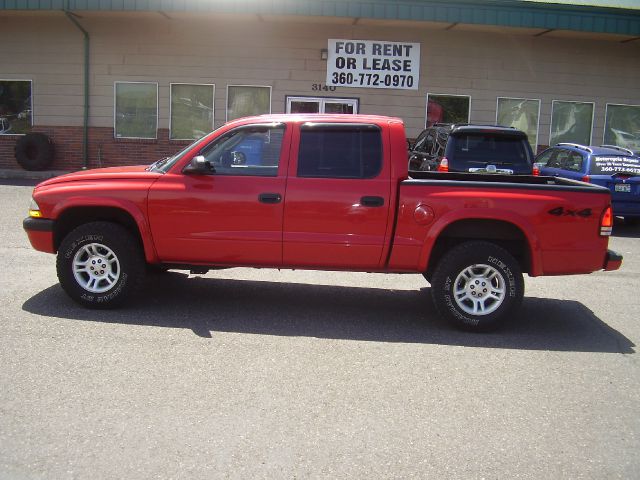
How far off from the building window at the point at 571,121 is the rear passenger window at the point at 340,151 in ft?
43.1

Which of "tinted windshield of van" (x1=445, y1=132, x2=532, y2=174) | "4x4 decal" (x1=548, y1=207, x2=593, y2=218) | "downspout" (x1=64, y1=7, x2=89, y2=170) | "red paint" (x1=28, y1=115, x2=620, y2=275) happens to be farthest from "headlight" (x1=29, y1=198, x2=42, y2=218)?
"downspout" (x1=64, y1=7, x2=89, y2=170)

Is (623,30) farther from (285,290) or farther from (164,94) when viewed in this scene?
(285,290)

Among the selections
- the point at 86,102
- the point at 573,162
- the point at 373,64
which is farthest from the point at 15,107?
the point at 573,162

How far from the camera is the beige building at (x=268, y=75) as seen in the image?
56.1 feet

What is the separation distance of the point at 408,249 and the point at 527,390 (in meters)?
1.75

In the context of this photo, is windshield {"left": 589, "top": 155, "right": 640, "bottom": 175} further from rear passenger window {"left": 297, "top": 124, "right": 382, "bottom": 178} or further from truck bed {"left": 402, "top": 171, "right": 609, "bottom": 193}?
rear passenger window {"left": 297, "top": 124, "right": 382, "bottom": 178}

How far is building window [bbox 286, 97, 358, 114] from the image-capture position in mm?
17266

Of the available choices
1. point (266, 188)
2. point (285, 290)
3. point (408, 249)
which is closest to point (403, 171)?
point (408, 249)

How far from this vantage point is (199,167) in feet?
19.7

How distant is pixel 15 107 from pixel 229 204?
14252 millimetres

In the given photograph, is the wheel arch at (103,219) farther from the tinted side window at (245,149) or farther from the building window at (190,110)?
the building window at (190,110)

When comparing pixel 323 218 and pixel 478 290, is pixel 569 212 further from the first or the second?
pixel 323 218

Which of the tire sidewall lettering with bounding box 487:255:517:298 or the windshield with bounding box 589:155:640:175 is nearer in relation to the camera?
the tire sidewall lettering with bounding box 487:255:517:298

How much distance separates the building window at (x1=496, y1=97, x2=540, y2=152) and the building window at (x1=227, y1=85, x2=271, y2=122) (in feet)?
19.9
